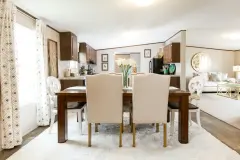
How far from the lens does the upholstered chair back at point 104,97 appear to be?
9.04ft

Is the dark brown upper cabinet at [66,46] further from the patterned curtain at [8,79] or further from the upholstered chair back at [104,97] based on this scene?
the upholstered chair back at [104,97]

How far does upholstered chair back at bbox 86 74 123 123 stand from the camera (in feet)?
9.04

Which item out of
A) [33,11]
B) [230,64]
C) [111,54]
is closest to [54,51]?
[33,11]

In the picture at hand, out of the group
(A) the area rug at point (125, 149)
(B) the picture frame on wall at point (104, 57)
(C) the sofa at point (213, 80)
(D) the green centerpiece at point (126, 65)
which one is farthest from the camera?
(B) the picture frame on wall at point (104, 57)

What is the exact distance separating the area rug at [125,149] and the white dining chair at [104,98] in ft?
0.77

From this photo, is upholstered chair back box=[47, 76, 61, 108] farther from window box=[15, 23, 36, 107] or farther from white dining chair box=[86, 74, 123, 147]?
white dining chair box=[86, 74, 123, 147]

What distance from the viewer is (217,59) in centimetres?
1009

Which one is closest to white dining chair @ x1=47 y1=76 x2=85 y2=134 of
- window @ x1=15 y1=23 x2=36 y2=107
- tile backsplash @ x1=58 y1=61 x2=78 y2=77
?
window @ x1=15 y1=23 x2=36 y2=107

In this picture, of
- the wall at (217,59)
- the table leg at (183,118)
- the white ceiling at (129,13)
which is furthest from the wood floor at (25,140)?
the wall at (217,59)

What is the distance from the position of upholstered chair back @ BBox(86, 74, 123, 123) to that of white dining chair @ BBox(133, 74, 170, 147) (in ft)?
0.80

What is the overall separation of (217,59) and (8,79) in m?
10.0

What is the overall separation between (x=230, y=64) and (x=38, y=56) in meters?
9.87

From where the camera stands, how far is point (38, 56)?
3898 millimetres

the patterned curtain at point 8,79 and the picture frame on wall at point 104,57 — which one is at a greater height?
the picture frame on wall at point 104,57
